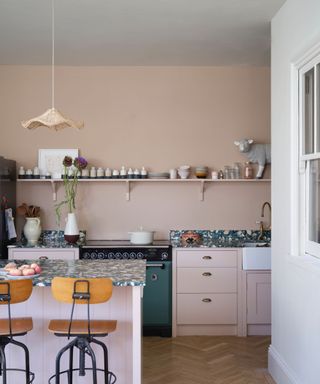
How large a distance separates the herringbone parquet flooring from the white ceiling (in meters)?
2.83

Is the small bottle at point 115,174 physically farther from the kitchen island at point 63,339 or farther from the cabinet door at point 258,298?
the kitchen island at point 63,339

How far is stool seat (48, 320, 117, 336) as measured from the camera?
2.85 metres

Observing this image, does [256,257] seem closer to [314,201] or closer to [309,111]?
[314,201]

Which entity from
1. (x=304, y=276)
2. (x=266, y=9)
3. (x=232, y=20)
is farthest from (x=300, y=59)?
(x=304, y=276)

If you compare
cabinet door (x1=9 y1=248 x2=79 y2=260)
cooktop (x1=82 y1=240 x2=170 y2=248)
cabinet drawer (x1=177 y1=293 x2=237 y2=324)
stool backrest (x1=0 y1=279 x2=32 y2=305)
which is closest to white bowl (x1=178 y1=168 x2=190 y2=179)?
cooktop (x1=82 y1=240 x2=170 y2=248)

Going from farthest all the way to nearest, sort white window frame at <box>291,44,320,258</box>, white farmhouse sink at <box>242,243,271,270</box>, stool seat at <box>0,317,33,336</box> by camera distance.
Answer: white farmhouse sink at <box>242,243,271,270</box>
white window frame at <box>291,44,320,258</box>
stool seat at <box>0,317,33,336</box>

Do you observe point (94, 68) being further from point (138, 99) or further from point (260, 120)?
point (260, 120)

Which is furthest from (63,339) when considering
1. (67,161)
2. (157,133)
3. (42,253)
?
(157,133)

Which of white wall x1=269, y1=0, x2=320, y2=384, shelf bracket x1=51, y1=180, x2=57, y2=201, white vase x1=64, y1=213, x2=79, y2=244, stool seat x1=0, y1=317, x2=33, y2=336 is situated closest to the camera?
stool seat x1=0, y1=317, x2=33, y2=336

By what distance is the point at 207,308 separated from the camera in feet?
16.0

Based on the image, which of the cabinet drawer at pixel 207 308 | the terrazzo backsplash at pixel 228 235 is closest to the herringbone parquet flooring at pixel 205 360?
the cabinet drawer at pixel 207 308

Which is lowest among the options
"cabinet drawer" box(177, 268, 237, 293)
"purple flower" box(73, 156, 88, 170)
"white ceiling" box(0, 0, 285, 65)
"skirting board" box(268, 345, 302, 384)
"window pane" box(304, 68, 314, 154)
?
"skirting board" box(268, 345, 302, 384)

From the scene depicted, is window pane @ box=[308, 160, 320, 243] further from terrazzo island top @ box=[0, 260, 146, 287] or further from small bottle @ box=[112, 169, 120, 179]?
small bottle @ box=[112, 169, 120, 179]

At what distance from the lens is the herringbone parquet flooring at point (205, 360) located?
3.78m
